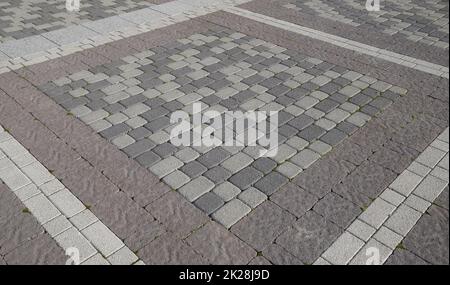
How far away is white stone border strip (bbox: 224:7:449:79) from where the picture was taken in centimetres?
726

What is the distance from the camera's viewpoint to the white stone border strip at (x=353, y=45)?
726 cm

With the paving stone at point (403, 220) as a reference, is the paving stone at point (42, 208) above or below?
above

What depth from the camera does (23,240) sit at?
3.85m

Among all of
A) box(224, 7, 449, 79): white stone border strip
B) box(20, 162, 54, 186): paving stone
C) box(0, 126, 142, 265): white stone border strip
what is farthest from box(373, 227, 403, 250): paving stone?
box(224, 7, 449, 79): white stone border strip

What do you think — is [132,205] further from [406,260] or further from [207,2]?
[207,2]

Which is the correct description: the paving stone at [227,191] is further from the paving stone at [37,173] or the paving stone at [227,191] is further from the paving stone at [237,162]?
the paving stone at [37,173]

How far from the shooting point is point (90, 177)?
4.64 meters

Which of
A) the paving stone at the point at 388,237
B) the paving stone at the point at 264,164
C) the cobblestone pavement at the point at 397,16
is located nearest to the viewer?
the paving stone at the point at 388,237

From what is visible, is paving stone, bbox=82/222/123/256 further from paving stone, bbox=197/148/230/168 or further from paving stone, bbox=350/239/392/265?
paving stone, bbox=350/239/392/265

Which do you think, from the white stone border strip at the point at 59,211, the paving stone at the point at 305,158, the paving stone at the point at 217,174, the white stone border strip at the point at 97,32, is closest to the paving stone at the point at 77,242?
the white stone border strip at the point at 59,211

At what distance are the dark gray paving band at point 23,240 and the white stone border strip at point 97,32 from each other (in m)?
3.55

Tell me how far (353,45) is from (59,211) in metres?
6.19

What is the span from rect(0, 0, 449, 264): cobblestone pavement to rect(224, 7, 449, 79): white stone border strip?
49 mm
